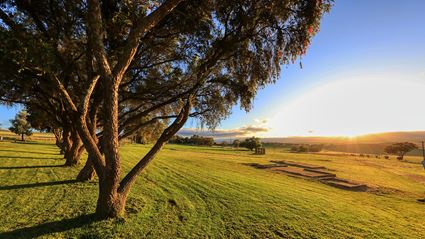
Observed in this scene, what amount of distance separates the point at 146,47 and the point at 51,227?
26.2ft

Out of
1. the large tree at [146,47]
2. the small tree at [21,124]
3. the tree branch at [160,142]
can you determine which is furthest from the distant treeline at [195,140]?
the tree branch at [160,142]

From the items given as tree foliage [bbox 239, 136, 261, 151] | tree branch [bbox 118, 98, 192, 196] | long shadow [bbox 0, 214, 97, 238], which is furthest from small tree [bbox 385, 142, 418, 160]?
long shadow [bbox 0, 214, 97, 238]

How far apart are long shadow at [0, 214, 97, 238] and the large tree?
0.57 metres

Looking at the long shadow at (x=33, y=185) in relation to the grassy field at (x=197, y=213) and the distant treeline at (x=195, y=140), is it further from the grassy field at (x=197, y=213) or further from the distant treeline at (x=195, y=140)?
the distant treeline at (x=195, y=140)

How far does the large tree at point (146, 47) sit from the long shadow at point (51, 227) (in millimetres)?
574

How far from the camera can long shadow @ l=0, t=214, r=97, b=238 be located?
7.39 m

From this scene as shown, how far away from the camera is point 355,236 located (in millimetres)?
8531

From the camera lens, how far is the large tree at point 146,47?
8.15 m

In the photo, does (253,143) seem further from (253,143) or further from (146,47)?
(146,47)

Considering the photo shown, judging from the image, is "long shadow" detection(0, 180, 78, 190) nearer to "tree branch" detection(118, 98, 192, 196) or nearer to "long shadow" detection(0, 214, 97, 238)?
"long shadow" detection(0, 214, 97, 238)

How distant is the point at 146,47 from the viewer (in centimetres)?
1235

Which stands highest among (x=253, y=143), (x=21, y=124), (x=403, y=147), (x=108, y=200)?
(x=21, y=124)

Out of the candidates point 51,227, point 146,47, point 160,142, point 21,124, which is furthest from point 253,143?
point 51,227

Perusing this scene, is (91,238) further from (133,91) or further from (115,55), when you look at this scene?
(133,91)
